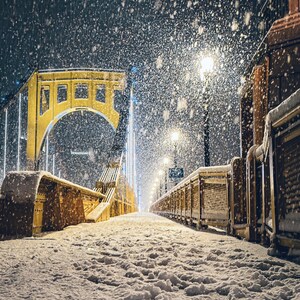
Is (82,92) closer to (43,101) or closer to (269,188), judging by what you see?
(43,101)

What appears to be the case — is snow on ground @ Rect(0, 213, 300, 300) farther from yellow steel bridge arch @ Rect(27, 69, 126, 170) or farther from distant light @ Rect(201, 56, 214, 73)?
yellow steel bridge arch @ Rect(27, 69, 126, 170)

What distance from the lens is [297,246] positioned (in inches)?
144

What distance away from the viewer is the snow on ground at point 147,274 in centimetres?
258

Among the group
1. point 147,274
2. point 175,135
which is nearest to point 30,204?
point 147,274

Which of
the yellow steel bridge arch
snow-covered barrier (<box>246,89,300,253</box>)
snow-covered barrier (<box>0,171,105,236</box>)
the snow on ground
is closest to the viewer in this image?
the snow on ground

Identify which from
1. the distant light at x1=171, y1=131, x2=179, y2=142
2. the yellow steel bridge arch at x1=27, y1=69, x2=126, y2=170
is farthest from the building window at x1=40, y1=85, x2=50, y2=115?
the distant light at x1=171, y1=131, x2=179, y2=142

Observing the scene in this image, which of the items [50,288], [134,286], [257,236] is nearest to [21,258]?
[50,288]

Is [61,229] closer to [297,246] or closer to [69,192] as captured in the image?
[69,192]

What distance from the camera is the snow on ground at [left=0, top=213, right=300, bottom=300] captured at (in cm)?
258

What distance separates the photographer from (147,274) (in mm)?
3189

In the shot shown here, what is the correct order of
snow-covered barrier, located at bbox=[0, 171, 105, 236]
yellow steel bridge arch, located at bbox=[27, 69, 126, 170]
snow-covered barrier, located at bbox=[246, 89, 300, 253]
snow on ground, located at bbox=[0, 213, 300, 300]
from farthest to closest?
yellow steel bridge arch, located at bbox=[27, 69, 126, 170], snow-covered barrier, located at bbox=[0, 171, 105, 236], snow-covered barrier, located at bbox=[246, 89, 300, 253], snow on ground, located at bbox=[0, 213, 300, 300]

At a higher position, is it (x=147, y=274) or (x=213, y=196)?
(x=213, y=196)

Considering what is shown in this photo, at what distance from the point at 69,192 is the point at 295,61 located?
225 inches

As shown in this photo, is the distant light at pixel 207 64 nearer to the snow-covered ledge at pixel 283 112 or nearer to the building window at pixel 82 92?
the snow-covered ledge at pixel 283 112
